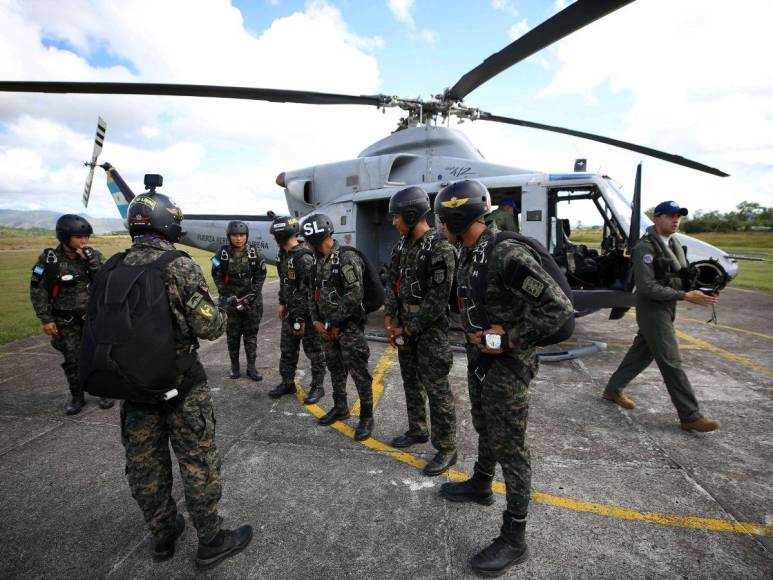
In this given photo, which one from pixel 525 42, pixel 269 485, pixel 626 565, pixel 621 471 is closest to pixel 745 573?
pixel 626 565

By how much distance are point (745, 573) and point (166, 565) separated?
314cm

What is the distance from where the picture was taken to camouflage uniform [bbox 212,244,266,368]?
4926mm

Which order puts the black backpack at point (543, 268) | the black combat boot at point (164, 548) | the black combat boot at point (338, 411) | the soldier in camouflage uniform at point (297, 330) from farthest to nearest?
the soldier in camouflage uniform at point (297, 330) → the black combat boot at point (338, 411) → the black combat boot at point (164, 548) → the black backpack at point (543, 268)

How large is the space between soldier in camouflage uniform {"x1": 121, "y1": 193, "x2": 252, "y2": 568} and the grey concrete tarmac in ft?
0.76

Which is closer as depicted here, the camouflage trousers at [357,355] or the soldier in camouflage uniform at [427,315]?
the soldier in camouflage uniform at [427,315]

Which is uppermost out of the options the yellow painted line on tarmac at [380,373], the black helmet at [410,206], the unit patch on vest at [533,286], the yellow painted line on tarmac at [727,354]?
the black helmet at [410,206]

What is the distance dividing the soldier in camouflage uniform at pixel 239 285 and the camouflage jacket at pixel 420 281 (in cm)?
245

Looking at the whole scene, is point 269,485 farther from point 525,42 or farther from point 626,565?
point 525,42

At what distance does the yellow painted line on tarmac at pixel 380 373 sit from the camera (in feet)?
13.5

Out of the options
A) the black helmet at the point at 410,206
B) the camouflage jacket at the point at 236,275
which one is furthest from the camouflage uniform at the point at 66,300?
the black helmet at the point at 410,206

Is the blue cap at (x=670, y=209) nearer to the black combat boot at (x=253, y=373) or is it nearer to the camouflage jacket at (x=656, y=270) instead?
the camouflage jacket at (x=656, y=270)

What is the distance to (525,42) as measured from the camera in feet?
14.1

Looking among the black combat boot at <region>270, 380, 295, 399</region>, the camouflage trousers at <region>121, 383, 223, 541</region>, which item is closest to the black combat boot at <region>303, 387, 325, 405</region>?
the black combat boot at <region>270, 380, 295, 399</region>

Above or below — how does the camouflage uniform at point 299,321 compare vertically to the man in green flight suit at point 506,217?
below
